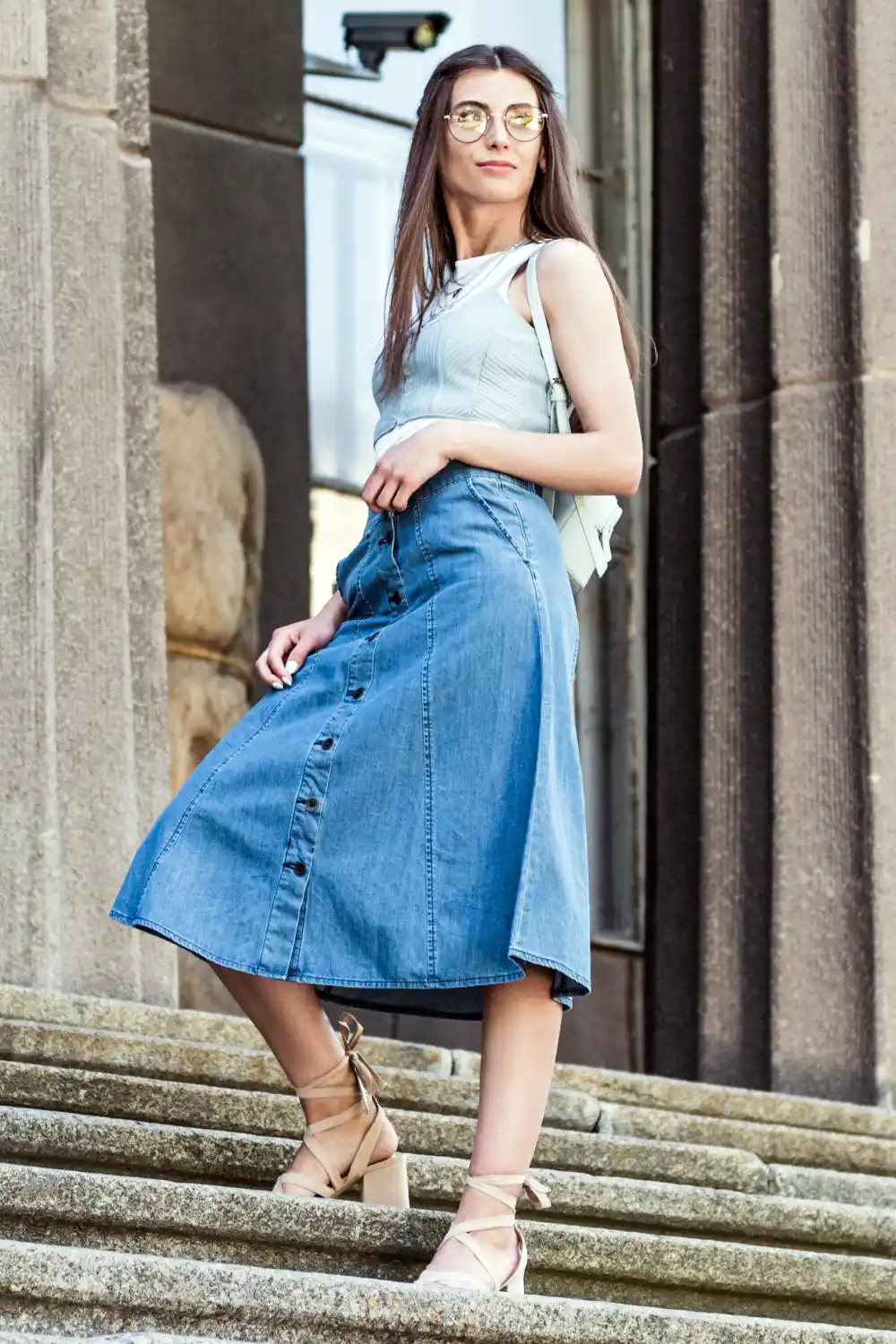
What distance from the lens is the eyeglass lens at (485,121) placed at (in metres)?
3.37

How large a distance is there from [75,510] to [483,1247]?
272 centimetres

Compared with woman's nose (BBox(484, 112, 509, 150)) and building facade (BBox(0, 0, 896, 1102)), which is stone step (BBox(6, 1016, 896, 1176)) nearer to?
building facade (BBox(0, 0, 896, 1102))

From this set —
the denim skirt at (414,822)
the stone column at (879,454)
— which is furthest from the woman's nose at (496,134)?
the stone column at (879,454)

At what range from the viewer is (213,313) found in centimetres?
875

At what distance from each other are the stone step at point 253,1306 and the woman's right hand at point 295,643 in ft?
2.65

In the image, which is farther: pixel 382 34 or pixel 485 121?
pixel 382 34

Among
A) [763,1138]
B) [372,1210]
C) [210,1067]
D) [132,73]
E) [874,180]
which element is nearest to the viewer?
[372,1210]

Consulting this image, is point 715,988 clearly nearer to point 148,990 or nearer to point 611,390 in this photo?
point 148,990

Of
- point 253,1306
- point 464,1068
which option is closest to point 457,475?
point 253,1306

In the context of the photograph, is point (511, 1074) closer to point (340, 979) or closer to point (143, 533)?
point (340, 979)

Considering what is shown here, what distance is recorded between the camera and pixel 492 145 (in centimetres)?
337

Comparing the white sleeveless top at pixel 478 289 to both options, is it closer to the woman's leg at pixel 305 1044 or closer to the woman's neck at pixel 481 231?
the woman's neck at pixel 481 231

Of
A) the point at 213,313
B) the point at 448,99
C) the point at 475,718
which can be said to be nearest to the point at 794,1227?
the point at 475,718

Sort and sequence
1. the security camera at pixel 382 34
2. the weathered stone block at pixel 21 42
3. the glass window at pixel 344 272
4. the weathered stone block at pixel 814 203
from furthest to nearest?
the security camera at pixel 382 34 → the glass window at pixel 344 272 → the weathered stone block at pixel 814 203 → the weathered stone block at pixel 21 42
